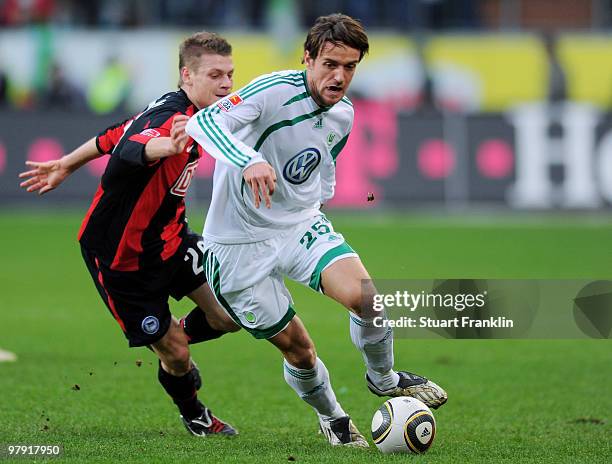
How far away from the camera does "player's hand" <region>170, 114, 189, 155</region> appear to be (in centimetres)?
583

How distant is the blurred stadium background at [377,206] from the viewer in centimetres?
697

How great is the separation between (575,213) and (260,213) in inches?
544

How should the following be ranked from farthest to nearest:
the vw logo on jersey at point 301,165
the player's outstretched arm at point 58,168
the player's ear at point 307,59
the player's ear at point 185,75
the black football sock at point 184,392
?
the player's outstretched arm at point 58,168 → the black football sock at point 184,392 → the player's ear at point 185,75 → the vw logo on jersey at point 301,165 → the player's ear at point 307,59

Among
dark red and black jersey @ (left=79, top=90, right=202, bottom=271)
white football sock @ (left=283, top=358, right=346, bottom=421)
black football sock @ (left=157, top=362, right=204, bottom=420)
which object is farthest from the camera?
black football sock @ (left=157, top=362, right=204, bottom=420)

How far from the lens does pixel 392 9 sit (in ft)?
79.0

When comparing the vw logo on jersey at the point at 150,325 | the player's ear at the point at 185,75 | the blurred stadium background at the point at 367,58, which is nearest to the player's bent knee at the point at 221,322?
A: the vw logo on jersey at the point at 150,325

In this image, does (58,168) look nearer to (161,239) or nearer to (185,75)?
(161,239)

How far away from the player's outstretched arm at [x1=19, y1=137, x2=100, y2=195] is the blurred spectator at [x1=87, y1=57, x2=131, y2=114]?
1538cm

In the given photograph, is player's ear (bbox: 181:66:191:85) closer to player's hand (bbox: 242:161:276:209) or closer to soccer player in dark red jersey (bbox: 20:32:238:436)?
soccer player in dark red jersey (bbox: 20:32:238:436)

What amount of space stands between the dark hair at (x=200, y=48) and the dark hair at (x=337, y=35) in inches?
29.9

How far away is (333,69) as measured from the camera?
596cm

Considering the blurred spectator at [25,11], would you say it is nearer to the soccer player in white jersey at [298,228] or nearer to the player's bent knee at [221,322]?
the player's bent knee at [221,322]

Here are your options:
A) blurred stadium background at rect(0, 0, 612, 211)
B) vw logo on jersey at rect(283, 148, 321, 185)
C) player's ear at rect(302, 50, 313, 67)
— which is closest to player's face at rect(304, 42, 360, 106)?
player's ear at rect(302, 50, 313, 67)

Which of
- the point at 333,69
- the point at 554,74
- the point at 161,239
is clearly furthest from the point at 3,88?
the point at 333,69
